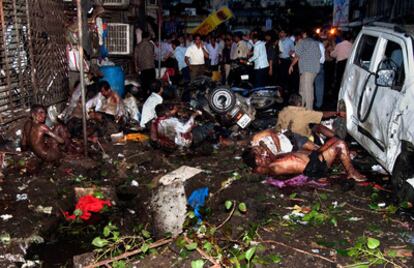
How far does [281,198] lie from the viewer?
5531mm

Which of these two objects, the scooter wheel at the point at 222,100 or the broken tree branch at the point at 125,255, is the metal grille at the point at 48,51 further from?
the broken tree branch at the point at 125,255

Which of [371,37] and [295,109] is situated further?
[295,109]

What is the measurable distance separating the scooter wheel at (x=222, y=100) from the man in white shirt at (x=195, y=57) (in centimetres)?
409

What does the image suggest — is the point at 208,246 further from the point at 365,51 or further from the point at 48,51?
the point at 48,51

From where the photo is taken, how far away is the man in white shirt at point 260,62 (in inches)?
475

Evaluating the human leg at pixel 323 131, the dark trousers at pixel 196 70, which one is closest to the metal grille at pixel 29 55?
the dark trousers at pixel 196 70

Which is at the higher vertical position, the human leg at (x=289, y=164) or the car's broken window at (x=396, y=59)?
the car's broken window at (x=396, y=59)

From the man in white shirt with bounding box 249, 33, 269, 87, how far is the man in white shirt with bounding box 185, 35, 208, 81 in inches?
58.8

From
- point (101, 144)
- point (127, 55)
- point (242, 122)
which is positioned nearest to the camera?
point (101, 144)

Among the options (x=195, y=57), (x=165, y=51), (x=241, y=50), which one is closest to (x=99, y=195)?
(x=195, y=57)

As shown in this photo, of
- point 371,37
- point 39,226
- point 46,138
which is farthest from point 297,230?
point 46,138

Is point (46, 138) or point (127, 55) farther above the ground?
point (127, 55)

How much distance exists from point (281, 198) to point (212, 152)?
2.33 meters

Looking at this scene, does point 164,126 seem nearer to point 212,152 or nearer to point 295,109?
point 212,152
